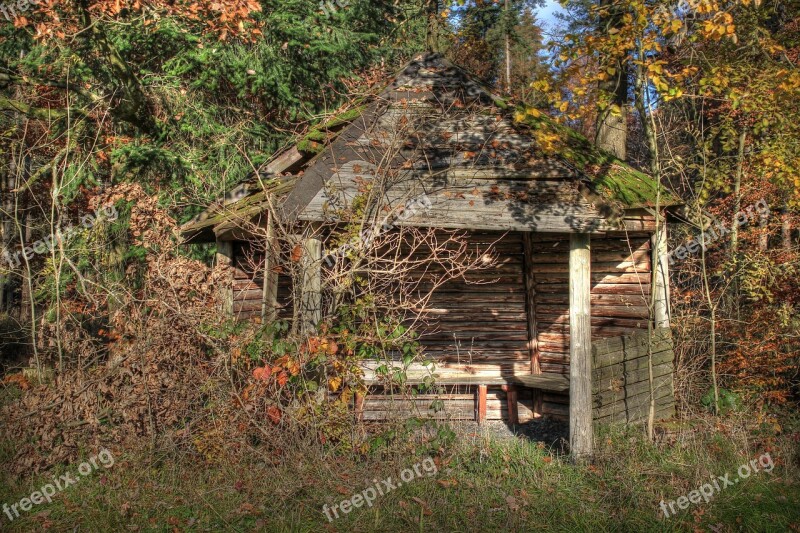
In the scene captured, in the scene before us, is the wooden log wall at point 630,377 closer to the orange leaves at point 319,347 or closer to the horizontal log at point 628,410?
the horizontal log at point 628,410

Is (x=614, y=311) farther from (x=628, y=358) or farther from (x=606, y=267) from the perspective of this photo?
(x=628, y=358)

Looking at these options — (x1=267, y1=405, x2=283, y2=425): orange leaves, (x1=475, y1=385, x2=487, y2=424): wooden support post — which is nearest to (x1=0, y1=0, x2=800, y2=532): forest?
(x1=267, y1=405, x2=283, y2=425): orange leaves

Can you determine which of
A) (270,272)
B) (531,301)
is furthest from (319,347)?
(531,301)

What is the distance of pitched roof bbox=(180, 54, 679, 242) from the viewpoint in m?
7.30

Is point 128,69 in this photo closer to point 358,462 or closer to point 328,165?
point 328,165

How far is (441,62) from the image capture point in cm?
855

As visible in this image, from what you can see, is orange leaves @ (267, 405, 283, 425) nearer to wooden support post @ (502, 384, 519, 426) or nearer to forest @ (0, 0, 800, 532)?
forest @ (0, 0, 800, 532)

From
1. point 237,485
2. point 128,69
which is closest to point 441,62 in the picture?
point 237,485

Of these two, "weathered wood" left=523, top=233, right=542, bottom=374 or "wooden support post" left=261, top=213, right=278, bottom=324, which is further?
"weathered wood" left=523, top=233, right=542, bottom=374

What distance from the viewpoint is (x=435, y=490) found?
6168mm

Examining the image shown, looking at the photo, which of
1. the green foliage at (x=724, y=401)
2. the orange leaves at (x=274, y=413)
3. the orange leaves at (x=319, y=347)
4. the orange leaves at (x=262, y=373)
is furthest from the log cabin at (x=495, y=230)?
the orange leaves at (x=274, y=413)

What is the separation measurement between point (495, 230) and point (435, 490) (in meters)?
2.90

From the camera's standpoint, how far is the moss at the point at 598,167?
7676 mm

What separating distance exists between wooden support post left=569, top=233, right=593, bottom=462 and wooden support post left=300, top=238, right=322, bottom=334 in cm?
274
